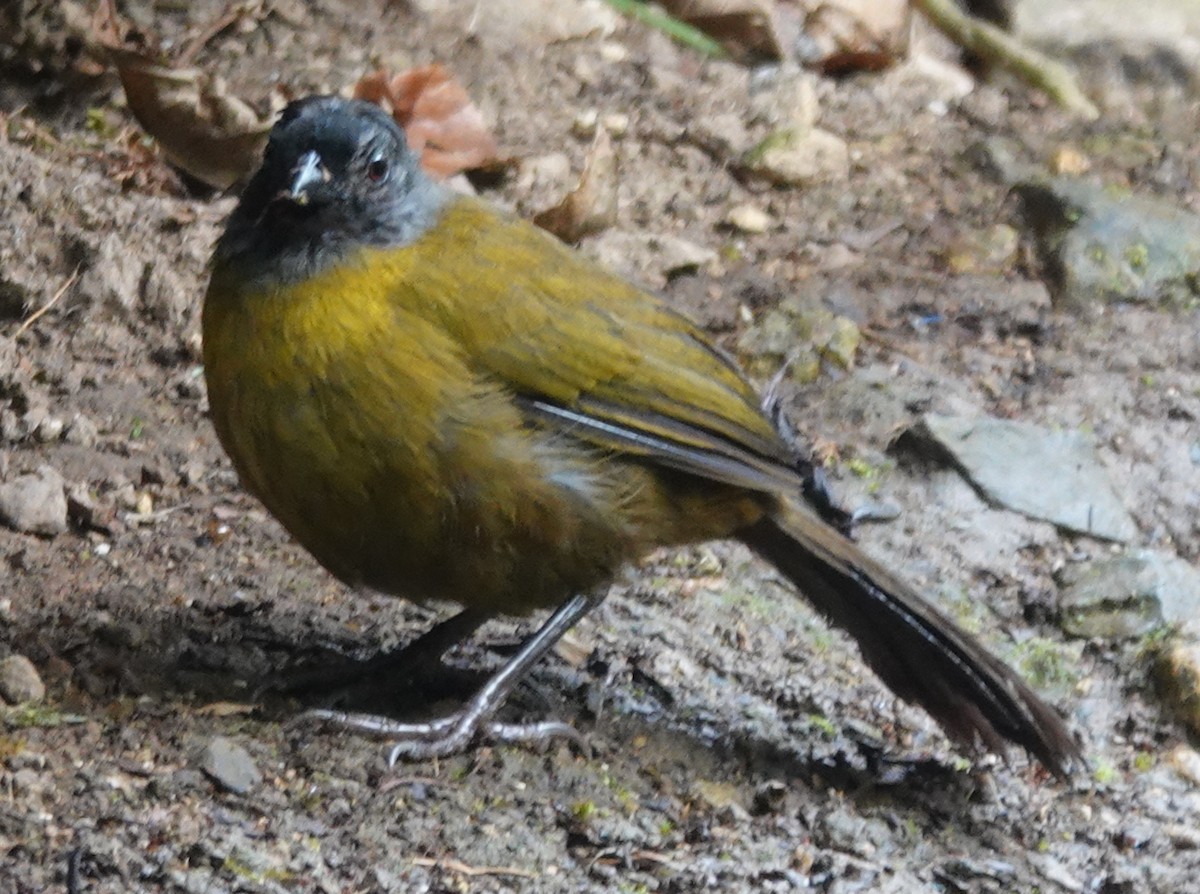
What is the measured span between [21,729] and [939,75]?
531cm

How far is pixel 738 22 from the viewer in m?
6.92

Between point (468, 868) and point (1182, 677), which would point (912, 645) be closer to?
point (1182, 677)

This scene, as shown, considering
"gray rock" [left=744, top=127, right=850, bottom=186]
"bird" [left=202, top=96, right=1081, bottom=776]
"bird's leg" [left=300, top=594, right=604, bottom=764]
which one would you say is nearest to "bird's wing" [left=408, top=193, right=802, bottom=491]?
"bird" [left=202, top=96, right=1081, bottom=776]

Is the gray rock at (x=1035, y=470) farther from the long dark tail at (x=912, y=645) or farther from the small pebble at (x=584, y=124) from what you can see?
the small pebble at (x=584, y=124)

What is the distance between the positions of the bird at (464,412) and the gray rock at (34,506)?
2.57 ft

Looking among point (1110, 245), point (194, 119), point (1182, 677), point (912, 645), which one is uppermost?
point (194, 119)

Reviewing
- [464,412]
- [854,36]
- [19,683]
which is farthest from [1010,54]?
[19,683]

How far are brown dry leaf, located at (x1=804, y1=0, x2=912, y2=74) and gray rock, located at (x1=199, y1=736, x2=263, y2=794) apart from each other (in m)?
4.77

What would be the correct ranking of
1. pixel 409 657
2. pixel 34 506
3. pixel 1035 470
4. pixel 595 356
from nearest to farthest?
pixel 595 356, pixel 409 657, pixel 34 506, pixel 1035 470

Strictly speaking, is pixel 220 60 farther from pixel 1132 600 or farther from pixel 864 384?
pixel 1132 600

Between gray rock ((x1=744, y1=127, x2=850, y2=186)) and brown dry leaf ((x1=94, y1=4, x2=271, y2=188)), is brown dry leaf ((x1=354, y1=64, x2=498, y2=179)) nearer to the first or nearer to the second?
brown dry leaf ((x1=94, y1=4, x2=271, y2=188))

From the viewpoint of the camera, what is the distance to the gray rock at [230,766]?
301 cm

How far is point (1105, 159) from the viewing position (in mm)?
6699

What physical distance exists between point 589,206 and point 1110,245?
2.01m
